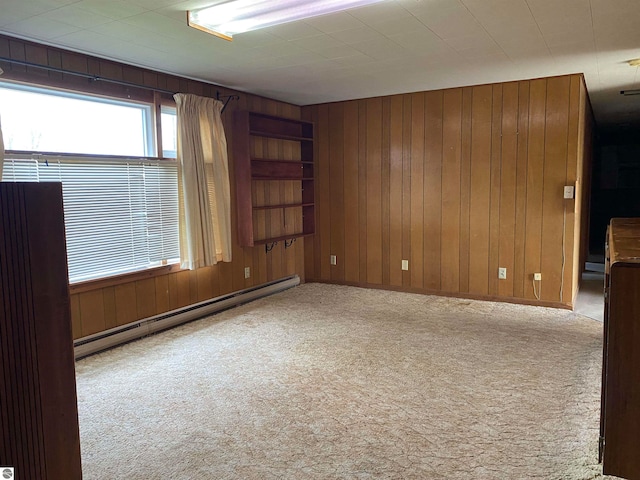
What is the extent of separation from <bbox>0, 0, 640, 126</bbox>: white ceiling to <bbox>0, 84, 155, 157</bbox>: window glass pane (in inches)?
15.3

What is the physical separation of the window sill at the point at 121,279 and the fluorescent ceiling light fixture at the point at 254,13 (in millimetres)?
2010

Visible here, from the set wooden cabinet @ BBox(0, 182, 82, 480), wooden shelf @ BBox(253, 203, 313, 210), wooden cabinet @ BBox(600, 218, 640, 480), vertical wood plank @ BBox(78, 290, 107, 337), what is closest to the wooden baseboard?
wooden shelf @ BBox(253, 203, 313, 210)

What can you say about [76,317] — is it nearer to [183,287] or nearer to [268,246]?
[183,287]

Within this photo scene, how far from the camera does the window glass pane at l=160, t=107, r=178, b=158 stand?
422cm

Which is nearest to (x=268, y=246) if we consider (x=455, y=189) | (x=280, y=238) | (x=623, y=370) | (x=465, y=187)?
(x=280, y=238)

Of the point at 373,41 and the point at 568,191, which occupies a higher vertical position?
the point at 373,41

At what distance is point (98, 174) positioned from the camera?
3.62m

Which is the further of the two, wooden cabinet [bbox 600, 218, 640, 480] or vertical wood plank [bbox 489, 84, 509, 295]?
vertical wood plank [bbox 489, 84, 509, 295]

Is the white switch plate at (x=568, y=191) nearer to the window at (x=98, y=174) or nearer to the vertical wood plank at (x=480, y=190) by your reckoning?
the vertical wood plank at (x=480, y=190)

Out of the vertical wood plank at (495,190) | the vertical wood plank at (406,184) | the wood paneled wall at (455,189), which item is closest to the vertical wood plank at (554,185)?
the wood paneled wall at (455,189)

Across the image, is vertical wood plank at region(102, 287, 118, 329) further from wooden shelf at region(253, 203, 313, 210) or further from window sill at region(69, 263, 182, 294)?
wooden shelf at region(253, 203, 313, 210)

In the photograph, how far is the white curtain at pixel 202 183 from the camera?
4227 millimetres

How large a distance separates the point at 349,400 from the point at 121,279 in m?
2.19

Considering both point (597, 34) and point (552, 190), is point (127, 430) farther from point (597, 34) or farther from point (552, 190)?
point (552, 190)
